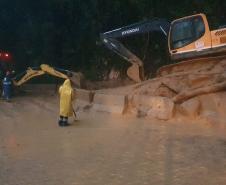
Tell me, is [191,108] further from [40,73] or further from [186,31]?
[40,73]

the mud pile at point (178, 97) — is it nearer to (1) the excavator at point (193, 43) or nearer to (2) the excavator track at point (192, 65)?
(2) the excavator track at point (192, 65)

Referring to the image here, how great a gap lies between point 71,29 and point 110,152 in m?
17.6

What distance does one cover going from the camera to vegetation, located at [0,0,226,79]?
26.5 m

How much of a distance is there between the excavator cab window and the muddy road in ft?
13.1

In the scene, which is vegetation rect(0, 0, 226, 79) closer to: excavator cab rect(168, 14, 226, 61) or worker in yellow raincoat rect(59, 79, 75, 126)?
excavator cab rect(168, 14, 226, 61)

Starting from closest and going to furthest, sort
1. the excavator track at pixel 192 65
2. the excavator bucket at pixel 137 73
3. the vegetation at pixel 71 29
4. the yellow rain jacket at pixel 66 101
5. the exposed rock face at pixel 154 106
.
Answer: the yellow rain jacket at pixel 66 101, the exposed rock face at pixel 154 106, the excavator track at pixel 192 65, the excavator bucket at pixel 137 73, the vegetation at pixel 71 29

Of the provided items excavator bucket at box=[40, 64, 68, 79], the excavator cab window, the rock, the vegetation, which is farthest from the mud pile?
the vegetation

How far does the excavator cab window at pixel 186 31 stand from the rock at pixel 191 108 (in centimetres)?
378

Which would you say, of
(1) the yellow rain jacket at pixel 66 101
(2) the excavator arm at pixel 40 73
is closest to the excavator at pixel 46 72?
(2) the excavator arm at pixel 40 73

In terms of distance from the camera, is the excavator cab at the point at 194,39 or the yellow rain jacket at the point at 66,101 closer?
the yellow rain jacket at the point at 66,101

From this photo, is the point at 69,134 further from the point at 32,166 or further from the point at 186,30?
the point at 186,30

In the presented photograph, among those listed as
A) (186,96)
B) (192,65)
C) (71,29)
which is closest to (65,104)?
(186,96)

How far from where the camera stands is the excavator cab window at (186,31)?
18812 millimetres

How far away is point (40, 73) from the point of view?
73.3ft
